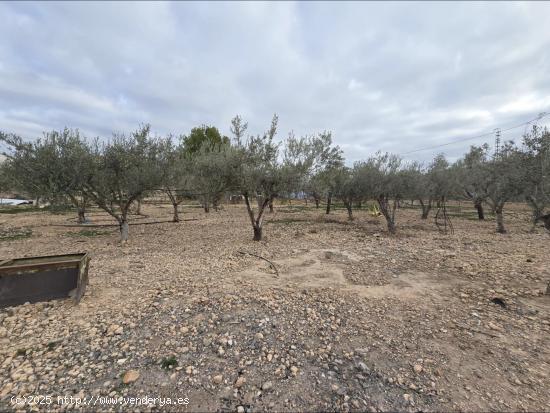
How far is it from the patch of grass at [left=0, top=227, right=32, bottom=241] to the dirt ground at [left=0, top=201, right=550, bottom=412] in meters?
7.08

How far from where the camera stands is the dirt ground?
274 centimetres

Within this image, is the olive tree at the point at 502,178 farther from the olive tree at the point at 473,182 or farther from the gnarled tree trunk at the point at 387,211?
the gnarled tree trunk at the point at 387,211

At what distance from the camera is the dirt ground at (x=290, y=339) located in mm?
2738

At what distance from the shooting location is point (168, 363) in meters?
3.17

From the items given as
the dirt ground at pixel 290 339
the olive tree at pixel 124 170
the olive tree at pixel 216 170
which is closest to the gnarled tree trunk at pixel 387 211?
the dirt ground at pixel 290 339

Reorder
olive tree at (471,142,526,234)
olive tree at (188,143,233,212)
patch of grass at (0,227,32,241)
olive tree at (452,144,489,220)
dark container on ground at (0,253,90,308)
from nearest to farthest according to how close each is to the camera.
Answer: dark container on ground at (0,253,90,308) → olive tree at (471,142,526,234) → olive tree at (188,143,233,212) → patch of grass at (0,227,32,241) → olive tree at (452,144,489,220)

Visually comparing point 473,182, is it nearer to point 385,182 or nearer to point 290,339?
point 385,182

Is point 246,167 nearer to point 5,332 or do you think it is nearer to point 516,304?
point 5,332

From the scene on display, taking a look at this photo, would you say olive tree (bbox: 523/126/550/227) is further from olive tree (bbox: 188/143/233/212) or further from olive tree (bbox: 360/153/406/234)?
olive tree (bbox: 188/143/233/212)

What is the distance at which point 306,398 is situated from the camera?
8.86 ft

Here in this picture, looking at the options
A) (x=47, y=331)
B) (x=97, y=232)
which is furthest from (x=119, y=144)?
(x=47, y=331)

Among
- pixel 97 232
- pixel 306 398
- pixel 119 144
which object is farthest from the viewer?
pixel 97 232

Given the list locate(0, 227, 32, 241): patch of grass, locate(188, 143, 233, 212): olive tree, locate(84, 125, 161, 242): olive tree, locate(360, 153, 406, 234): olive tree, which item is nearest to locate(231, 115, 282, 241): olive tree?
locate(188, 143, 233, 212): olive tree

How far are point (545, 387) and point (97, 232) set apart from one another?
1536 cm
